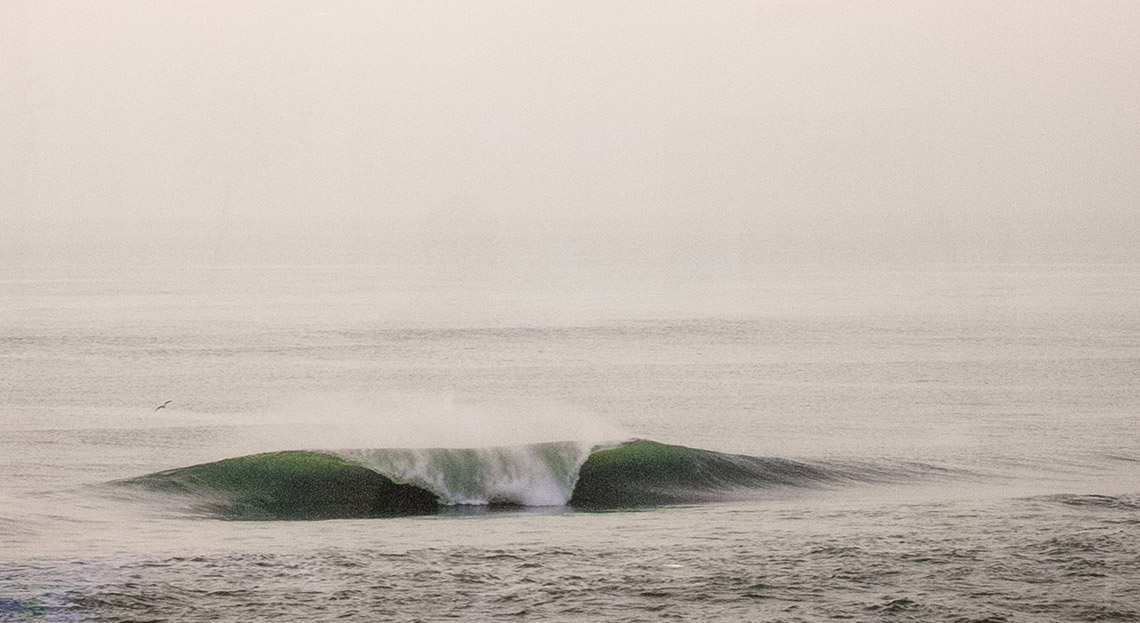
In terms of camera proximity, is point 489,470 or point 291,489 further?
point 489,470

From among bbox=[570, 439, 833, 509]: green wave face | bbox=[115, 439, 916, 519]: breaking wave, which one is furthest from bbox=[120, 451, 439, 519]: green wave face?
bbox=[570, 439, 833, 509]: green wave face

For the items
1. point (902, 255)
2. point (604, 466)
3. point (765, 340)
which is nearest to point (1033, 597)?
point (604, 466)

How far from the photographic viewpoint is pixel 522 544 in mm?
12602

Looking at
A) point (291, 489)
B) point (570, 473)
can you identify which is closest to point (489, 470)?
point (570, 473)

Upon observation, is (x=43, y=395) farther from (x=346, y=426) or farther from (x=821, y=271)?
(x=821, y=271)

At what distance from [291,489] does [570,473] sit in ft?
12.4

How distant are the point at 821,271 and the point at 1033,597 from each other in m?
100

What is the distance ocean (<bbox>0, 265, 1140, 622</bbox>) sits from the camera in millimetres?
10312

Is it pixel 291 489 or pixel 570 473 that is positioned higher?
pixel 570 473

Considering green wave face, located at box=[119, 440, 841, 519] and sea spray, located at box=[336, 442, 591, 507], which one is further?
sea spray, located at box=[336, 442, 591, 507]

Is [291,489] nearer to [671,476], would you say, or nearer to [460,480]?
[460,480]

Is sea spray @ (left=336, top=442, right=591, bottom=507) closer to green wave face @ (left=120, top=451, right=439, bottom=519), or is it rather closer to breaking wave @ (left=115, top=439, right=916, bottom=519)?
breaking wave @ (left=115, top=439, right=916, bottom=519)

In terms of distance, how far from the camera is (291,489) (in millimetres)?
17375

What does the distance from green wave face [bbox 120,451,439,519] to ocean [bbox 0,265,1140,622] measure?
57mm
